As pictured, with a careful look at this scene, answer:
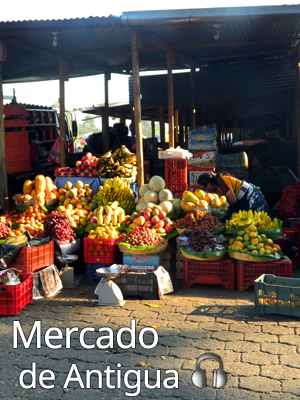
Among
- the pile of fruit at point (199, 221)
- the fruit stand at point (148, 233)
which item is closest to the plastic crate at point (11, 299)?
the fruit stand at point (148, 233)

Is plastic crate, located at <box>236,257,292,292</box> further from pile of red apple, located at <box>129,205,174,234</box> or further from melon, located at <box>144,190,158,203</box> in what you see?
melon, located at <box>144,190,158,203</box>

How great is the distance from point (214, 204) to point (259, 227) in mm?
938

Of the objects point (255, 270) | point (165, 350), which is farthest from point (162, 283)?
point (165, 350)

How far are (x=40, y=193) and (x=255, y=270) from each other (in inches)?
172

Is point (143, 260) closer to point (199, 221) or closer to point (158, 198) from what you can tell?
point (199, 221)

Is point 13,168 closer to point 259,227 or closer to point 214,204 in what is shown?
point 214,204

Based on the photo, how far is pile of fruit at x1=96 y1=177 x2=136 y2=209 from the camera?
8273 millimetres

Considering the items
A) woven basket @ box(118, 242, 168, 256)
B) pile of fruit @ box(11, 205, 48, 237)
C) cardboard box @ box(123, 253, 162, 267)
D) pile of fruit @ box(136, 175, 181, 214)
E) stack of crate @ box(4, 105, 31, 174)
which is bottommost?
cardboard box @ box(123, 253, 162, 267)

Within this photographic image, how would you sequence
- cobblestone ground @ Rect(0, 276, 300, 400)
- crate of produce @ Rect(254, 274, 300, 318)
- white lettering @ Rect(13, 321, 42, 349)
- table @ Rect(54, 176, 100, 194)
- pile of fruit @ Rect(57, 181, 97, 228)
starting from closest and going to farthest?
cobblestone ground @ Rect(0, 276, 300, 400) → white lettering @ Rect(13, 321, 42, 349) → crate of produce @ Rect(254, 274, 300, 318) → pile of fruit @ Rect(57, 181, 97, 228) → table @ Rect(54, 176, 100, 194)

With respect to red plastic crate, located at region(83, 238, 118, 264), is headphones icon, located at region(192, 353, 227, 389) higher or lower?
lower

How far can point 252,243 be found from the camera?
6.35 metres

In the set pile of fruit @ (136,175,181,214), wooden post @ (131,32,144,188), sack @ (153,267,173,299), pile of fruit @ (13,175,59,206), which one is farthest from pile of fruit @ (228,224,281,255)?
pile of fruit @ (13,175,59,206)

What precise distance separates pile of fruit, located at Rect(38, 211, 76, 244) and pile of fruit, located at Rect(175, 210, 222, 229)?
170 centimetres

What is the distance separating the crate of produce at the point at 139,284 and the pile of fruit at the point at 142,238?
643mm
